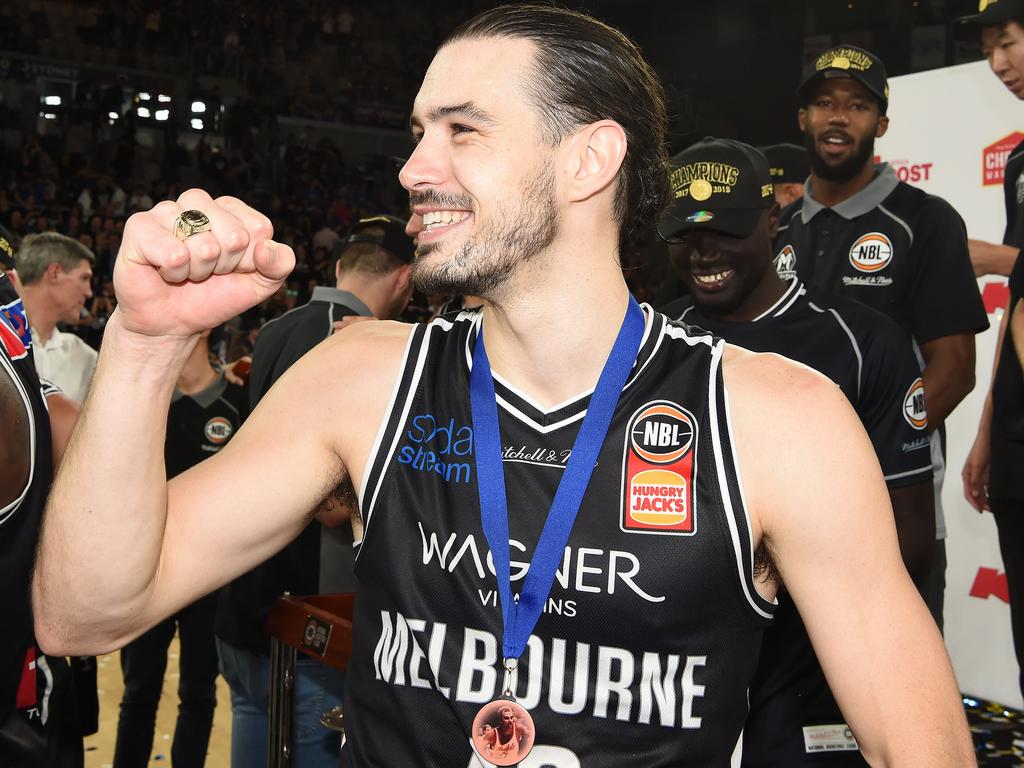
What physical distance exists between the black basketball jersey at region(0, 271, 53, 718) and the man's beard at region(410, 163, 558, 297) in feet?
2.49

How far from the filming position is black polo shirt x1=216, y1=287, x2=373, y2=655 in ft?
11.1

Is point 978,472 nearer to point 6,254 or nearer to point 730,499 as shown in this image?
point 730,499

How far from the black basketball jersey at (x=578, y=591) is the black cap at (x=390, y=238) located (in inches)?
89.7

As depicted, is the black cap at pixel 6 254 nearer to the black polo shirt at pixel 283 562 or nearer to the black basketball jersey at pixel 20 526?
the black basketball jersey at pixel 20 526

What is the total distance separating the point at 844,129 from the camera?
3785mm

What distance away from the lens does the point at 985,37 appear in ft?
10.9

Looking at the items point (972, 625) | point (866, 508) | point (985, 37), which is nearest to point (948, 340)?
point (985, 37)

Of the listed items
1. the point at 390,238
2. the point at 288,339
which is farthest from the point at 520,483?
the point at 390,238

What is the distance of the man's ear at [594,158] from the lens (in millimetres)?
1839

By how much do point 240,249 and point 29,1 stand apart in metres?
17.2

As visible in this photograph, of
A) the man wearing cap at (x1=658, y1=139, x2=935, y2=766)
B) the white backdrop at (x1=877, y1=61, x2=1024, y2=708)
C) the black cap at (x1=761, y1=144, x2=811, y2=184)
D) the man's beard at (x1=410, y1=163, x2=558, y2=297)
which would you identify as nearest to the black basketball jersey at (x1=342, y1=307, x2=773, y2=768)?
the man's beard at (x1=410, y1=163, x2=558, y2=297)

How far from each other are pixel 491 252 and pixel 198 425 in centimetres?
289

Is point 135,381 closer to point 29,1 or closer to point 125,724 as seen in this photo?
point 125,724

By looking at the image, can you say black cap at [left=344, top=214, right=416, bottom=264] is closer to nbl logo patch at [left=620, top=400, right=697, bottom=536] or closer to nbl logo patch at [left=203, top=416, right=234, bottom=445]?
nbl logo patch at [left=203, top=416, right=234, bottom=445]
